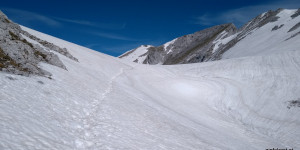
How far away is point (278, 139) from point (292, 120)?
10.3 feet

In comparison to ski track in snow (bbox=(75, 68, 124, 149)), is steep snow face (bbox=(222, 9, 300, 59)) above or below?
above

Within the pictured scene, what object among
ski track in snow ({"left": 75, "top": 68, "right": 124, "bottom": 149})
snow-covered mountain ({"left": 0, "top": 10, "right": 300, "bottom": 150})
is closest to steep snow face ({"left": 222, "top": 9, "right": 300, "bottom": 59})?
snow-covered mountain ({"left": 0, "top": 10, "right": 300, "bottom": 150})

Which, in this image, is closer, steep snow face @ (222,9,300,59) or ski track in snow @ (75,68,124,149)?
ski track in snow @ (75,68,124,149)

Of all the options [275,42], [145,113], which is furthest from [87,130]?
[275,42]

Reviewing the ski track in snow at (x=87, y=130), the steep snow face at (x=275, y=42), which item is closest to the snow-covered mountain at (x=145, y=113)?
the ski track in snow at (x=87, y=130)

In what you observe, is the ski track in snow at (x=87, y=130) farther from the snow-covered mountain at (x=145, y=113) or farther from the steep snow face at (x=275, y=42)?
the steep snow face at (x=275, y=42)

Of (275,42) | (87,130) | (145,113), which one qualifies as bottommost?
(87,130)

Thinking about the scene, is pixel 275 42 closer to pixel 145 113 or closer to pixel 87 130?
pixel 145 113

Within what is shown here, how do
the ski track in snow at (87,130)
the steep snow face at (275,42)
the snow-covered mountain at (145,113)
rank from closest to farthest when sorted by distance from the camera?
the ski track in snow at (87,130), the snow-covered mountain at (145,113), the steep snow face at (275,42)

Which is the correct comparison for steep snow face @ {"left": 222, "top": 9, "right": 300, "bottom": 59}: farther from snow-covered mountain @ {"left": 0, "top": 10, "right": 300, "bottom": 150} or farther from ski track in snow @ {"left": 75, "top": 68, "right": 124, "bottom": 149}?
ski track in snow @ {"left": 75, "top": 68, "right": 124, "bottom": 149}

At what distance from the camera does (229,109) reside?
23297mm

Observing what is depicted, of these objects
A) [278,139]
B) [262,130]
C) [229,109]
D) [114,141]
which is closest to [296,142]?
[278,139]

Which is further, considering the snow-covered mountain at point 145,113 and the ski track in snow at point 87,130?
the snow-covered mountain at point 145,113

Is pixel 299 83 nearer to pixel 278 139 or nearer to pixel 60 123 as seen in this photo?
pixel 278 139
